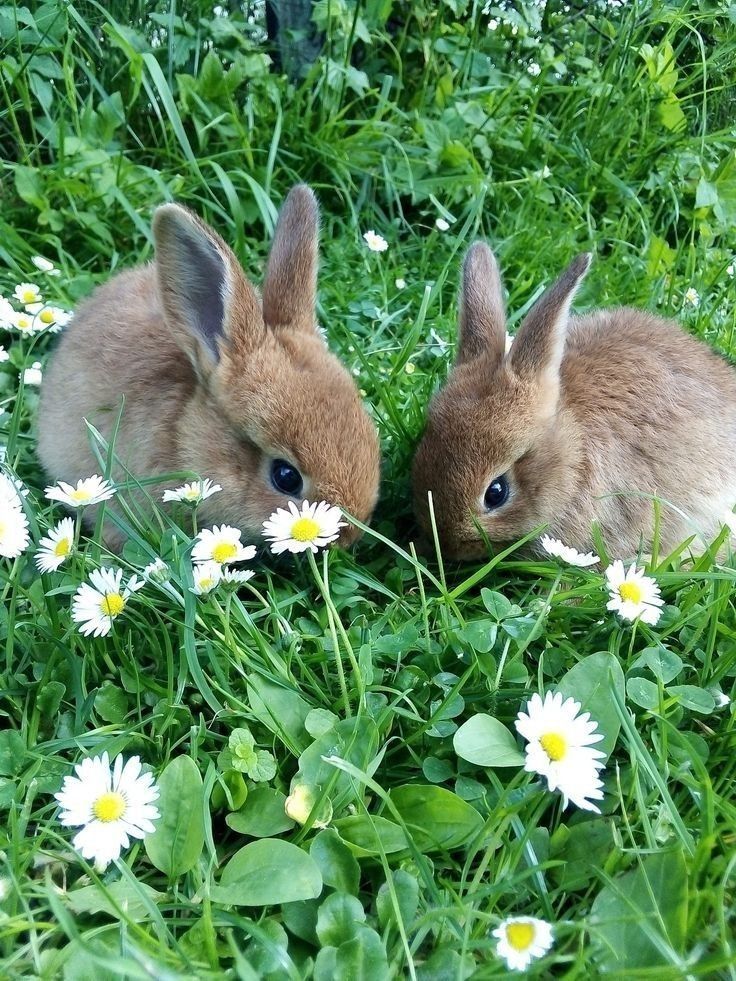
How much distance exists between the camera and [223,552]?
2.04 meters

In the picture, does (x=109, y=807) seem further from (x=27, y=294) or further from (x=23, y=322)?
(x=27, y=294)

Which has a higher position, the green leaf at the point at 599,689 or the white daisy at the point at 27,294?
the green leaf at the point at 599,689

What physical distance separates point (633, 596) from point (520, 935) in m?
0.92

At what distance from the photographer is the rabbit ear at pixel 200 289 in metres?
2.65

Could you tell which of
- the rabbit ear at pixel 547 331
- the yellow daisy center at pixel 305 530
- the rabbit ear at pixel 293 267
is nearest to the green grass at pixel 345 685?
the yellow daisy center at pixel 305 530

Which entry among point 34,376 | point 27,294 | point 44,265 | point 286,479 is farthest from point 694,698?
point 44,265

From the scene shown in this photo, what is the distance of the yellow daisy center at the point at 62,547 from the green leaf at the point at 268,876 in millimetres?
924

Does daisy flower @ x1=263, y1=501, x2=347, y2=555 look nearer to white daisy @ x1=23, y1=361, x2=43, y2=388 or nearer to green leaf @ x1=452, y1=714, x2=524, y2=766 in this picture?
green leaf @ x1=452, y1=714, x2=524, y2=766

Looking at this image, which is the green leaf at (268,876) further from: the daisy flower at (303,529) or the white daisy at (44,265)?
the white daisy at (44,265)

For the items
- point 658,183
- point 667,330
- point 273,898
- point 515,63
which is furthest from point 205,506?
point 515,63

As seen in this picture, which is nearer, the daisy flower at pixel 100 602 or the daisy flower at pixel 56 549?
the daisy flower at pixel 100 602

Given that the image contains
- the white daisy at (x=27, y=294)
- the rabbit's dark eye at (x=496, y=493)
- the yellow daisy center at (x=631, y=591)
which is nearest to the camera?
the yellow daisy center at (x=631, y=591)

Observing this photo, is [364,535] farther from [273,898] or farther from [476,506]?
[273,898]

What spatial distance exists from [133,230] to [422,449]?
229cm
